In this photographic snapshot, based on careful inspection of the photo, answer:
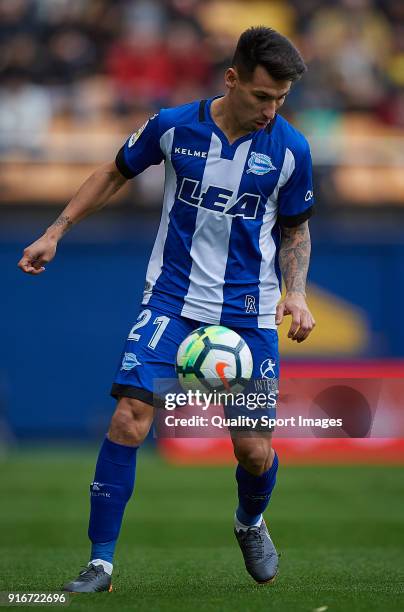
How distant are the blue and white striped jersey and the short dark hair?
0.37m

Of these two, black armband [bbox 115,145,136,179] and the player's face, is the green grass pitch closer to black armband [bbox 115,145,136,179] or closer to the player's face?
black armband [bbox 115,145,136,179]

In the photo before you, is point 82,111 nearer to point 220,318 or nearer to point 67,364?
point 67,364

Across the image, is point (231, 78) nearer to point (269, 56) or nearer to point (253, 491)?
point (269, 56)

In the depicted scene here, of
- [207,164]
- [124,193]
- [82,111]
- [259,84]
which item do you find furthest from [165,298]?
[82,111]

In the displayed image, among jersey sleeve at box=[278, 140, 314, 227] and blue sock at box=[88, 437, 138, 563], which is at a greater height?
jersey sleeve at box=[278, 140, 314, 227]

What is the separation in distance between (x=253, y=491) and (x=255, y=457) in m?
0.33

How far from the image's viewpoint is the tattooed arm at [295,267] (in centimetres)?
555

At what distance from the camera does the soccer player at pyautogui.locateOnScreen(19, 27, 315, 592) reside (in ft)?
17.9

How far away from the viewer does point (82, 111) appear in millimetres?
16547

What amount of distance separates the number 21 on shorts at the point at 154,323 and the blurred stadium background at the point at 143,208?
227 inches

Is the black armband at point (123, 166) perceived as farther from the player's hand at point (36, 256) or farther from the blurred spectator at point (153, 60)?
the blurred spectator at point (153, 60)

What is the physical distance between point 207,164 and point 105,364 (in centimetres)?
1036

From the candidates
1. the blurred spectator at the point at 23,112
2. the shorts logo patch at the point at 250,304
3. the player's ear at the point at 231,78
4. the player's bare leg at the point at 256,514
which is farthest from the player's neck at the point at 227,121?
the blurred spectator at the point at 23,112

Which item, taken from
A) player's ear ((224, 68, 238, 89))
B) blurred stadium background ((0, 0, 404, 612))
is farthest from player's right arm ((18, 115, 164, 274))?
blurred stadium background ((0, 0, 404, 612))
